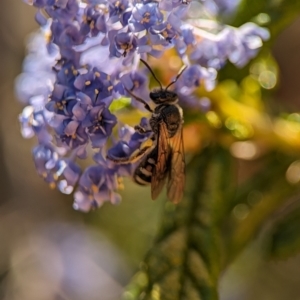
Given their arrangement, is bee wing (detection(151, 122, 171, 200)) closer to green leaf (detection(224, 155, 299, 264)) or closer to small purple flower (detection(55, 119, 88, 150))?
small purple flower (detection(55, 119, 88, 150))

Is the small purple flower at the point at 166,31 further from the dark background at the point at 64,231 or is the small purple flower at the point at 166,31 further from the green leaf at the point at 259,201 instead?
the dark background at the point at 64,231

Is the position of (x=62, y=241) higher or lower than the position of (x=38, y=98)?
lower

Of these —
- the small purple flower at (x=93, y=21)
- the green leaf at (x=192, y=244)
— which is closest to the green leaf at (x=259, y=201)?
the green leaf at (x=192, y=244)

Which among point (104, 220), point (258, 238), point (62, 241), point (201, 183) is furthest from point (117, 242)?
point (201, 183)

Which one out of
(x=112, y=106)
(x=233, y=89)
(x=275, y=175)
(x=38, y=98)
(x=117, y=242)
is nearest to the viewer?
(x=112, y=106)

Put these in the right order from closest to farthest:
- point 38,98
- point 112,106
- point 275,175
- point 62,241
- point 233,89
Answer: point 112,106
point 38,98
point 233,89
point 275,175
point 62,241

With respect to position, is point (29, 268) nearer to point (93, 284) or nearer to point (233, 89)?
point (93, 284)

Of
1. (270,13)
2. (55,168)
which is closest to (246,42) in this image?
(270,13)
